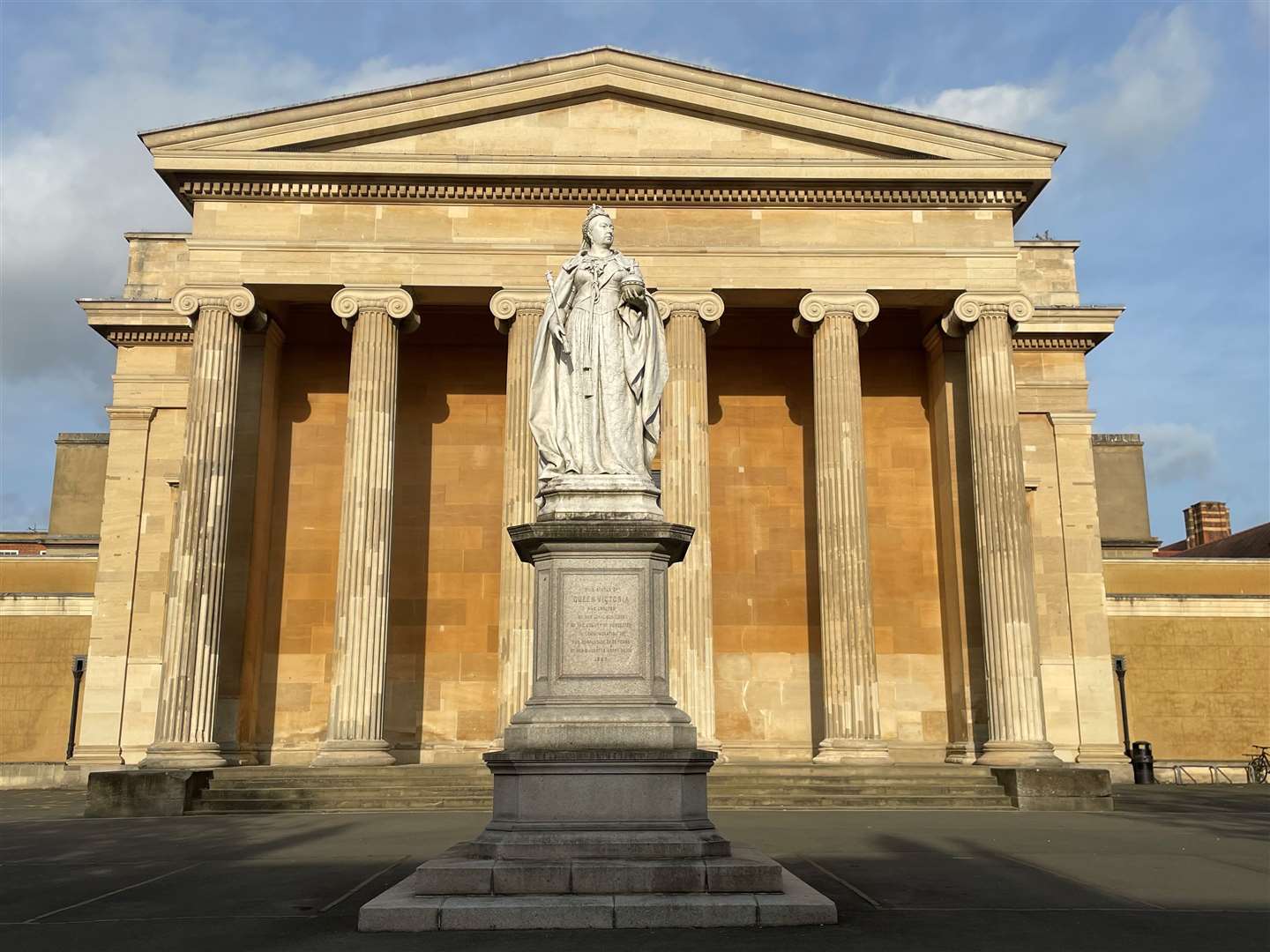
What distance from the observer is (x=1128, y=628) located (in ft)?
114

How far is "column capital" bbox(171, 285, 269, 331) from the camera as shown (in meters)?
25.7

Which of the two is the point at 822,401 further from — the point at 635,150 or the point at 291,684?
the point at 291,684

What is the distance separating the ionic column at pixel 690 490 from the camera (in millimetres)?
24250

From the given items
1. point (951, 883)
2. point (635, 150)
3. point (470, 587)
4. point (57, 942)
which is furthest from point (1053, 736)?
point (57, 942)

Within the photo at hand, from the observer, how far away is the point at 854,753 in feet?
77.9

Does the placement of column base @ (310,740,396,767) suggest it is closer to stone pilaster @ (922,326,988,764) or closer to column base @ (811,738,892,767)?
column base @ (811,738,892,767)

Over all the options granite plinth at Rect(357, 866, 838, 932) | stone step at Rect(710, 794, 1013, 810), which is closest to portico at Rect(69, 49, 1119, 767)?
stone step at Rect(710, 794, 1013, 810)

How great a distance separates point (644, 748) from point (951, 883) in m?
3.44

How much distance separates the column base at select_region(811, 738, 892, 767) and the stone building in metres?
0.15

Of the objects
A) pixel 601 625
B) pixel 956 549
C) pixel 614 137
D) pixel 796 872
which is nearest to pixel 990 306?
pixel 956 549

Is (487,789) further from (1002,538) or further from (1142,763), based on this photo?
(1142,763)

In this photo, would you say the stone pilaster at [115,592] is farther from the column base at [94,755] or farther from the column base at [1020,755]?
the column base at [1020,755]

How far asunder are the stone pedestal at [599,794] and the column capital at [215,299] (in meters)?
17.7

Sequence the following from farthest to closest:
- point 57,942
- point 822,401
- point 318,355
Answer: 1. point 318,355
2. point 822,401
3. point 57,942
